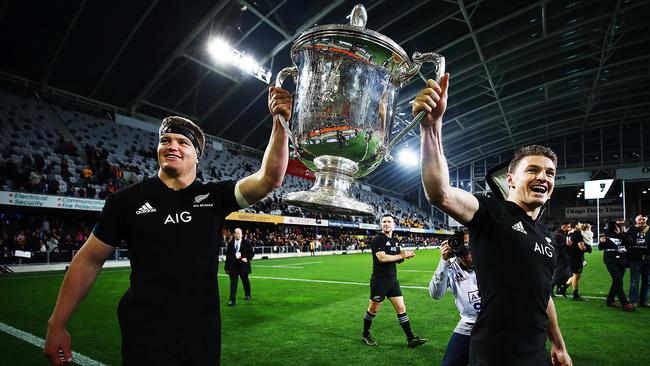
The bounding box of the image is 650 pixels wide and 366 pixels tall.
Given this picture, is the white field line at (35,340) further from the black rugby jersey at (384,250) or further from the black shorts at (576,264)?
the black shorts at (576,264)

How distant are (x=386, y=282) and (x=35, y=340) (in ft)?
17.2

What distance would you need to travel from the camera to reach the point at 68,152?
19953 mm

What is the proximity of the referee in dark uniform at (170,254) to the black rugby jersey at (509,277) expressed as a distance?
1151mm

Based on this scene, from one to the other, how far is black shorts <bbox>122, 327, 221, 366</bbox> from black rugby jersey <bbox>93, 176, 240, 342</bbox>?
3 centimetres

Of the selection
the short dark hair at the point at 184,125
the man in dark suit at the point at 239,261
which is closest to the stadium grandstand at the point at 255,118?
the man in dark suit at the point at 239,261

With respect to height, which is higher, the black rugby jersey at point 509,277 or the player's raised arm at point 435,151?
the player's raised arm at point 435,151

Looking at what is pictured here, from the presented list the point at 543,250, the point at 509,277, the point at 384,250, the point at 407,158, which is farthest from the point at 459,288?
the point at 407,158

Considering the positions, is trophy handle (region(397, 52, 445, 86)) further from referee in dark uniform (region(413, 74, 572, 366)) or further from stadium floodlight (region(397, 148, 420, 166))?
stadium floodlight (region(397, 148, 420, 166))

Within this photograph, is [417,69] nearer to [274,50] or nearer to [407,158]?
[407,158]

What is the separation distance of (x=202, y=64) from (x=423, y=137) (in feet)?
70.4

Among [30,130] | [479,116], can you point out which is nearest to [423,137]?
[30,130]

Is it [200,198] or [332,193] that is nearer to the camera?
[332,193]

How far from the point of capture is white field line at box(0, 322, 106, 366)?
4602mm

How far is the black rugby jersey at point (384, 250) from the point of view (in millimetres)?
6012
